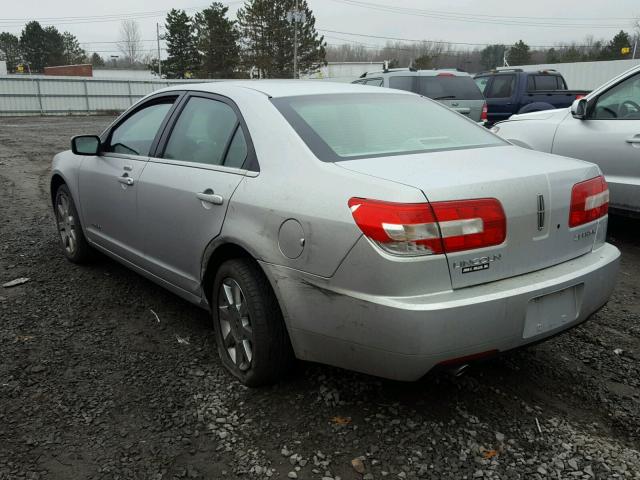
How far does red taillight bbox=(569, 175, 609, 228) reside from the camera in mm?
2648

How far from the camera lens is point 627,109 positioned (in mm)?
5402

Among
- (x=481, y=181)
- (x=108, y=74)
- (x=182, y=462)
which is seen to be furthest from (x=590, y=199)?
(x=108, y=74)

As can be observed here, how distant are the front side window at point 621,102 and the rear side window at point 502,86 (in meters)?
8.16

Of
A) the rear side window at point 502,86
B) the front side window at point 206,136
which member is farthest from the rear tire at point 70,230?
the rear side window at point 502,86

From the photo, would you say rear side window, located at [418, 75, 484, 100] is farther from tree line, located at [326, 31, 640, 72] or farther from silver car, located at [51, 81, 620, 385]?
tree line, located at [326, 31, 640, 72]

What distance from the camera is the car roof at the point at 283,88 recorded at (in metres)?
3.24

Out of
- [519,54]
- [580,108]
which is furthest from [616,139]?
[519,54]

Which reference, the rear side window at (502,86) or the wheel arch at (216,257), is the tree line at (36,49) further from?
the wheel arch at (216,257)

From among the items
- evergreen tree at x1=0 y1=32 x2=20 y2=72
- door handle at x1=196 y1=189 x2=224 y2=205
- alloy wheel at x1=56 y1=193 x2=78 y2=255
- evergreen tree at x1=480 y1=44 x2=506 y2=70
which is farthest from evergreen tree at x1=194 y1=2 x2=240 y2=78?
door handle at x1=196 y1=189 x2=224 y2=205

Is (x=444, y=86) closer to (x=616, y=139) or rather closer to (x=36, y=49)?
(x=616, y=139)

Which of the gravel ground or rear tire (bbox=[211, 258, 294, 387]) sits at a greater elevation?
rear tire (bbox=[211, 258, 294, 387])

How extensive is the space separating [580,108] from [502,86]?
8490 mm

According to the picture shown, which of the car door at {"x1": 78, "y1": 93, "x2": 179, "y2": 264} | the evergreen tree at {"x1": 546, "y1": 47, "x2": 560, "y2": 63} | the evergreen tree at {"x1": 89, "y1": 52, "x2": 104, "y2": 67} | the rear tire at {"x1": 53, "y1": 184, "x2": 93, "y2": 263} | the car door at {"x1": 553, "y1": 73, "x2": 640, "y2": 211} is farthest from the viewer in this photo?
the evergreen tree at {"x1": 89, "y1": 52, "x2": 104, "y2": 67}

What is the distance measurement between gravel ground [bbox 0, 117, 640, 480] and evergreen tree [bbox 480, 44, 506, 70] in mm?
83406
